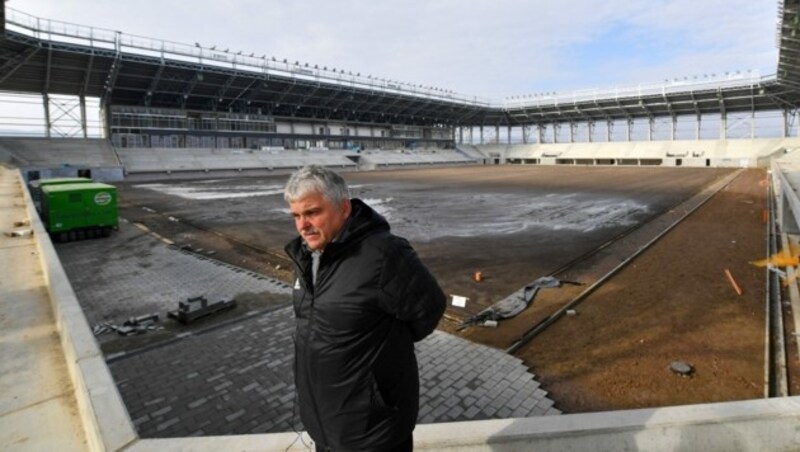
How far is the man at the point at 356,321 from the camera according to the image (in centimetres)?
229

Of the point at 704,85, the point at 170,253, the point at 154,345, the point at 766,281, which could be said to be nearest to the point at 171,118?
the point at 170,253

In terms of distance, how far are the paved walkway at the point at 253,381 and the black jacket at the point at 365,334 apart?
204 centimetres

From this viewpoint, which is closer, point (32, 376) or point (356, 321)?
point (356, 321)

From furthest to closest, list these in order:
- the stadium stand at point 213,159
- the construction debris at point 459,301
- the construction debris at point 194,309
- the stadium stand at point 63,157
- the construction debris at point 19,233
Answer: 1. the stadium stand at point 213,159
2. the stadium stand at point 63,157
3. the construction debris at point 19,233
4. the construction debris at point 459,301
5. the construction debris at point 194,309

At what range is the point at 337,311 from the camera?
229 cm

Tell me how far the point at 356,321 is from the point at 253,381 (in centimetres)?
480

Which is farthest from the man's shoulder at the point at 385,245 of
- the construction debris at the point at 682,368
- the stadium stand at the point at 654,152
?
the stadium stand at the point at 654,152

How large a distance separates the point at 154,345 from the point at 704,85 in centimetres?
8099

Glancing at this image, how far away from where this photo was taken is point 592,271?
11.8m

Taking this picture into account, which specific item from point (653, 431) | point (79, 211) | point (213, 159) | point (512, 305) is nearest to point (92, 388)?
point (653, 431)

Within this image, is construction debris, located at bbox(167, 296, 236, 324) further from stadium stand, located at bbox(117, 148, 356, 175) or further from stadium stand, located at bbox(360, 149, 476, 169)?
stadium stand, located at bbox(360, 149, 476, 169)

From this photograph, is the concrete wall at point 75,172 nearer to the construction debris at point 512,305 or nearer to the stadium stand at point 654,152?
the construction debris at point 512,305

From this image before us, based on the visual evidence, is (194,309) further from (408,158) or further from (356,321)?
(408,158)

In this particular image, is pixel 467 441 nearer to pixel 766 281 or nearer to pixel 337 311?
pixel 337 311
